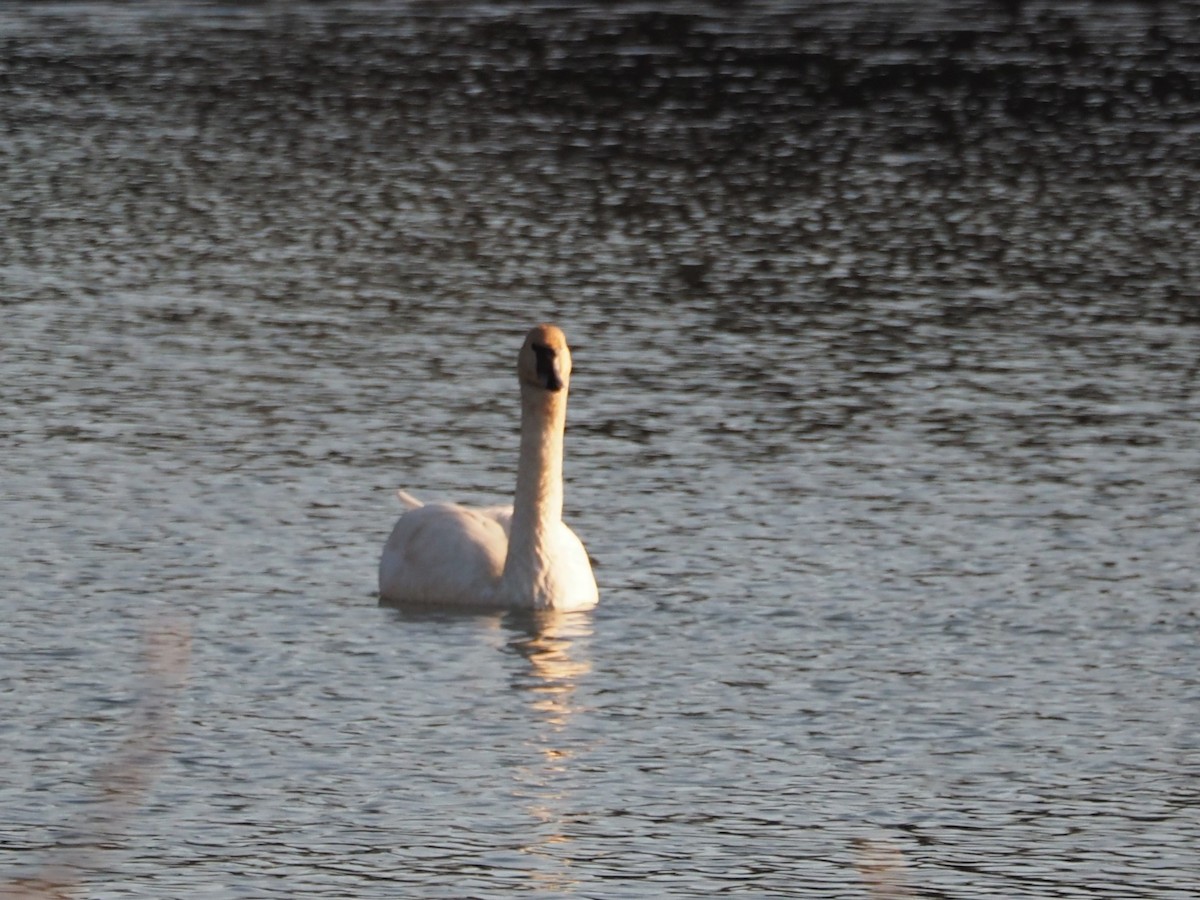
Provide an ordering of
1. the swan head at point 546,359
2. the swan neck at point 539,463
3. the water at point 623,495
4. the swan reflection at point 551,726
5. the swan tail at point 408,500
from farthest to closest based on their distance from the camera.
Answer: the swan tail at point 408,500, the swan head at point 546,359, the swan neck at point 539,463, the water at point 623,495, the swan reflection at point 551,726

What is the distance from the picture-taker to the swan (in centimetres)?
1373

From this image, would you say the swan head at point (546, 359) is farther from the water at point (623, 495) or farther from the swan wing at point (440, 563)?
the water at point (623, 495)

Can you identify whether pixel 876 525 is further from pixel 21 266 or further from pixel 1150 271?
pixel 21 266

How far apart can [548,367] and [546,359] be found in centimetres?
4

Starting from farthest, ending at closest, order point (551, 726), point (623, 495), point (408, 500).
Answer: point (623, 495) < point (408, 500) < point (551, 726)

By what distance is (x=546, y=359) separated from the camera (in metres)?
14.1

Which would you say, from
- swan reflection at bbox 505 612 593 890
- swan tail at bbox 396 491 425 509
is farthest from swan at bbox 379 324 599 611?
swan tail at bbox 396 491 425 509

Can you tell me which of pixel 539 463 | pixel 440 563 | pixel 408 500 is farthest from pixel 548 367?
pixel 408 500

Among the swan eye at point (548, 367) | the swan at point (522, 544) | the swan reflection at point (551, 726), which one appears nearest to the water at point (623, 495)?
the swan reflection at point (551, 726)

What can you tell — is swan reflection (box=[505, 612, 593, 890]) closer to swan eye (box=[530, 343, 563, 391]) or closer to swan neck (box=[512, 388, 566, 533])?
swan neck (box=[512, 388, 566, 533])

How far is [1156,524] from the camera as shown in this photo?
15227 mm

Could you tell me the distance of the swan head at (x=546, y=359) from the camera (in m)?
14.1

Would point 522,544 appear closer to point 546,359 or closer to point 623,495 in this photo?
point 546,359

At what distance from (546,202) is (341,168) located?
3699 mm
